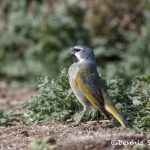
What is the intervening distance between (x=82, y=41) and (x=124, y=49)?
97cm

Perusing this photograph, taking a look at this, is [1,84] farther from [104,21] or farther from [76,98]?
[76,98]

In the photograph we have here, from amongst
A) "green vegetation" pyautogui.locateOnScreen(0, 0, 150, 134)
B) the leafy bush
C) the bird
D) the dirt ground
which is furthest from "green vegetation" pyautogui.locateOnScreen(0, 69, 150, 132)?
the leafy bush

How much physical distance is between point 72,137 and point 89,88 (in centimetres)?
137

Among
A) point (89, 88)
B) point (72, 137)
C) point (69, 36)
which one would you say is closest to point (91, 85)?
point (89, 88)

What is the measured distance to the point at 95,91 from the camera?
8.66 meters

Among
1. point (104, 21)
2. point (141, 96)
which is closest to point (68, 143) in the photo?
point (141, 96)

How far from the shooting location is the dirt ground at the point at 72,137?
279 inches

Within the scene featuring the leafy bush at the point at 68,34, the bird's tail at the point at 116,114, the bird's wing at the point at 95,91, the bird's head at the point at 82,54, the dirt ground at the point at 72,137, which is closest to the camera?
the dirt ground at the point at 72,137

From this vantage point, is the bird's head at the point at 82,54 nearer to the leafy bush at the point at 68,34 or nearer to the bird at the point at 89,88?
the bird at the point at 89,88

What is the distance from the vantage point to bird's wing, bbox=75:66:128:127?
837cm

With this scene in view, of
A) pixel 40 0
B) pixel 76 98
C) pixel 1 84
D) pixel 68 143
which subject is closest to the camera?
pixel 68 143

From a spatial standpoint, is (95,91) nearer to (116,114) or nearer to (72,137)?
(116,114)

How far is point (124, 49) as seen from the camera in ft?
49.3

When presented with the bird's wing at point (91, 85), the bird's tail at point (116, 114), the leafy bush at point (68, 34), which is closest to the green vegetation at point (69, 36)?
the leafy bush at point (68, 34)
